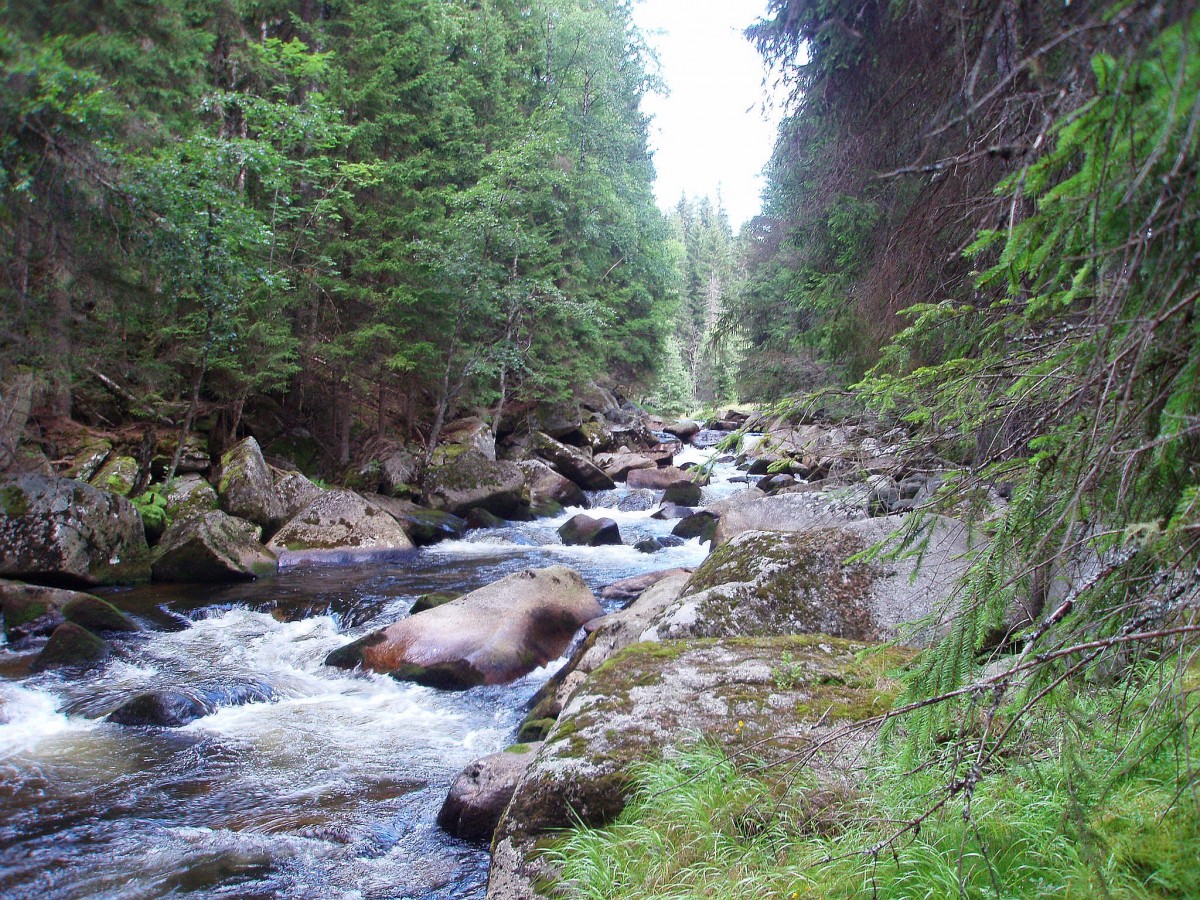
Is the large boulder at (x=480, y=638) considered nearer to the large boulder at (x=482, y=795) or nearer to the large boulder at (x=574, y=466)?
the large boulder at (x=482, y=795)

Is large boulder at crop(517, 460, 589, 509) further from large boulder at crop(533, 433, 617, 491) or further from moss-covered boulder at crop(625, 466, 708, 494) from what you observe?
moss-covered boulder at crop(625, 466, 708, 494)

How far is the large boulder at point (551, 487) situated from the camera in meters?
18.1

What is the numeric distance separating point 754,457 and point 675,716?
5.62 meters

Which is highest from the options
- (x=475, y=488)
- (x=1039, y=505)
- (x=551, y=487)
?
(x=1039, y=505)

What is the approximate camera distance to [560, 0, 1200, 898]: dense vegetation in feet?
4.75

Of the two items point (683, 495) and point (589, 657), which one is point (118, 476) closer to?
point (589, 657)

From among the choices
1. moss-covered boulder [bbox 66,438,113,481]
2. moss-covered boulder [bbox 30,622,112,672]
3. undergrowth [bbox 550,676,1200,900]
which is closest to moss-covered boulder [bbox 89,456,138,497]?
moss-covered boulder [bbox 66,438,113,481]

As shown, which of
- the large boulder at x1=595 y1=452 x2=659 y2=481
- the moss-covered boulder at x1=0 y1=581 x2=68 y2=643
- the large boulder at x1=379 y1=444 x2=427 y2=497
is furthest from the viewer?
the large boulder at x1=595 y1=452 x2=659 y2=481

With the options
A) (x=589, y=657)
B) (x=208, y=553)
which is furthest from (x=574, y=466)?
(x=589, y=657)

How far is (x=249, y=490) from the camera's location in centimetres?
1277

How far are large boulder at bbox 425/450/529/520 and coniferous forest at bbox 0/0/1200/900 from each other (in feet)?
0.22

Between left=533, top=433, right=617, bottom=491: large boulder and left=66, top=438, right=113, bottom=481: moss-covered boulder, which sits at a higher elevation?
left=66, top=438, right=113, bottom=481: moss-covered boulder

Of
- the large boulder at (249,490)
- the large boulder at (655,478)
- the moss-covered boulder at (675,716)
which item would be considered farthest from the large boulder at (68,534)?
the large boulder at (655,478)

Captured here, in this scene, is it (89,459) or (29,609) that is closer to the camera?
(29,609)
